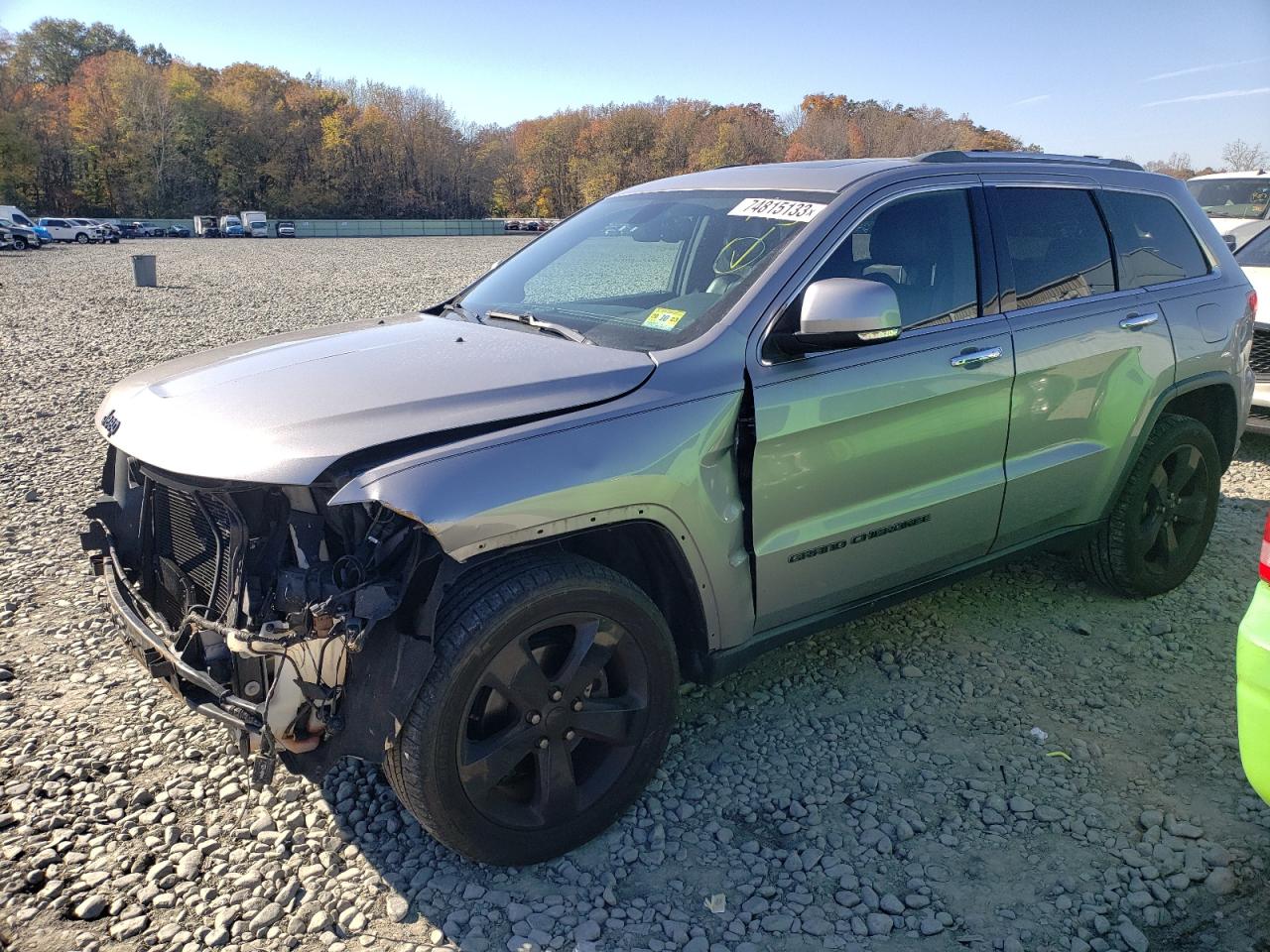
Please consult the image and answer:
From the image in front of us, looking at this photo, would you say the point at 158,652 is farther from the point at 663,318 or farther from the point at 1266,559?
the point at 1266,559

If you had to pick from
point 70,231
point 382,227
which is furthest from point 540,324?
point 382,227

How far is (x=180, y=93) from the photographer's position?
91938 mm

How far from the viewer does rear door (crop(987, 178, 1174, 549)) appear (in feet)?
11.6

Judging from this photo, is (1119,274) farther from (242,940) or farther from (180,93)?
(180,93)

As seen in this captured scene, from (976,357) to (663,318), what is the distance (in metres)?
1.18

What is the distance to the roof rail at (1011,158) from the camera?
3.55 meters

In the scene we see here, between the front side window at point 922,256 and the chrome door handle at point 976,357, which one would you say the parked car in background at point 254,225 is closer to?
the front side window at point 922,256

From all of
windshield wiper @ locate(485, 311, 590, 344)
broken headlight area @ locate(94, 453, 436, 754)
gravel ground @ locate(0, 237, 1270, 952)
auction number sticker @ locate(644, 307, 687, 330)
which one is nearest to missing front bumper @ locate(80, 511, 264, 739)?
broken headlight area @ locate(94, 453, 436, 754)

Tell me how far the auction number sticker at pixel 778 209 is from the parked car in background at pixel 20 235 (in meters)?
45.1

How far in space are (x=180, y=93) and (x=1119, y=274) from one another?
10685 cm

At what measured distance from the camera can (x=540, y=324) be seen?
10.7ft

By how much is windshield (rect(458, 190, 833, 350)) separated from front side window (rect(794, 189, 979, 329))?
23 cm

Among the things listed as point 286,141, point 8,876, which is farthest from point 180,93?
point 8,876

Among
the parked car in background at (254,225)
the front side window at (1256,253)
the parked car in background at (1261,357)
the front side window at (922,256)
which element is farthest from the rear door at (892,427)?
the parked car in background at (254,225)
